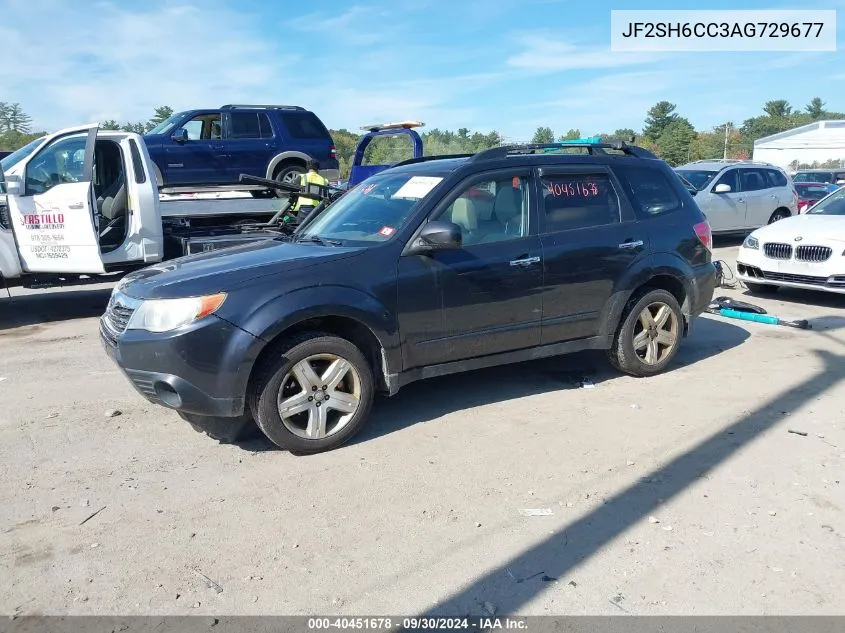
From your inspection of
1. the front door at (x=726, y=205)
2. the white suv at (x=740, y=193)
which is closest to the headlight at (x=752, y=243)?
the white suv at (x=740, y=193)

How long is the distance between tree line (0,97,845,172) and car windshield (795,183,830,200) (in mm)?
5423

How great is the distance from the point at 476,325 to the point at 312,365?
3.98ft

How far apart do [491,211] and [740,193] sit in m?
11.4

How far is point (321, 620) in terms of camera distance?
2818 millimetres

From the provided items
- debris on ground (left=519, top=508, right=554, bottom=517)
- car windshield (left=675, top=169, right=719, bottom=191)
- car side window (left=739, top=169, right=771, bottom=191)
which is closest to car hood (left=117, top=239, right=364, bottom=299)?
debris on ground (left=519, top=508, right=554, bottom=517)

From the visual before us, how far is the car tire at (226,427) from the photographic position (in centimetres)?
457

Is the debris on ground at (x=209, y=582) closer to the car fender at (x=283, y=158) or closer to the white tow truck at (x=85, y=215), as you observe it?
the white tow truck at (x=85, y=215)

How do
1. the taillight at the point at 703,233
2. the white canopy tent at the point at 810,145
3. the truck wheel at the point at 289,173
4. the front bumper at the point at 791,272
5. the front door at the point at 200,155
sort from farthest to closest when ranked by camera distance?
the white canopy tent at the point at 810,145, the truck wheel at the point at 289,173, the front door at the point at 200,155, the front bumper at the point at 791,272, the taillight at the point at 703,233

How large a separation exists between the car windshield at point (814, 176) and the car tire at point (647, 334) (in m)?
27.3

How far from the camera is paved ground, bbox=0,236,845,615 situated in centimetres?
298

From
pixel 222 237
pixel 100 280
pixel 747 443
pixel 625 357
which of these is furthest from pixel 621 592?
pixel 100 280

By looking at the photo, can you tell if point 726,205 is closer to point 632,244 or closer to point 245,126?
point 245,126

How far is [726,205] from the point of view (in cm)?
1424

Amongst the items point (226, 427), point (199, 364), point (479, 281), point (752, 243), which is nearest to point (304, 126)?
point (752, 243)
